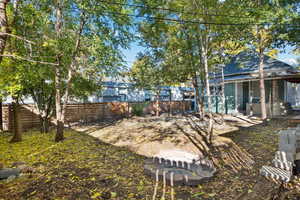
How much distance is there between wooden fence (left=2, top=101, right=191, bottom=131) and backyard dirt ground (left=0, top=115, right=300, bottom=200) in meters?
3.14

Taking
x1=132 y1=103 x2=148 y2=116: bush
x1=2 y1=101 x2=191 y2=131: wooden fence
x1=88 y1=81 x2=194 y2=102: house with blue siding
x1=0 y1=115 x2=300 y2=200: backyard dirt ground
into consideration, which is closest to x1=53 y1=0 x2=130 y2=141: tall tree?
x1=0 y1=115 x2=300 y2=200: backyard dirt ground

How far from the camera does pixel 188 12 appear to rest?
6.07 metres

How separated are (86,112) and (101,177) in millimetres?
8308

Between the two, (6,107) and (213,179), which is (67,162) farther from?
(6,107)

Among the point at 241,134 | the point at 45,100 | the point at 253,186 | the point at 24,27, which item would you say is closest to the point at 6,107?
the point at 45,100

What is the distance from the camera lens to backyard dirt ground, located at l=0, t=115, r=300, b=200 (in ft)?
9.18

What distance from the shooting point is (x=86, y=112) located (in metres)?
11.0

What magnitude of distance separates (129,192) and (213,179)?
174cm

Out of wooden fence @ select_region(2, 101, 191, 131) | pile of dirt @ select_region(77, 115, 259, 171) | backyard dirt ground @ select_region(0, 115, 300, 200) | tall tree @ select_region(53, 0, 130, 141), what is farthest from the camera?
wooden fence @ select_region(2, 101, 191, 131)

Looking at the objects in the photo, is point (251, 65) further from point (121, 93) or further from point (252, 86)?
point (121, 93)

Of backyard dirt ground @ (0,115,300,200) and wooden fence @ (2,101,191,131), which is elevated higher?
wooden fence @ (2,101,191,131)

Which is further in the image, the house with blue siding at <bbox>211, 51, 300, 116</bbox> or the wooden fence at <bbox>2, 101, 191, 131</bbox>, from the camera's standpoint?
the house with blue siding at <bbox>211, 51, 300, 116</bbox>

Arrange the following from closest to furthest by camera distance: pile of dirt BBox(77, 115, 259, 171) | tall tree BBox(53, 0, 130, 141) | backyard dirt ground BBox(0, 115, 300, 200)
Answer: backyard dirt ground BBox(0, 115, 300, 200) → pile of dirt BBox(77, 115, 259, 171) → tall tree BBox(53, 0, 130, 141)

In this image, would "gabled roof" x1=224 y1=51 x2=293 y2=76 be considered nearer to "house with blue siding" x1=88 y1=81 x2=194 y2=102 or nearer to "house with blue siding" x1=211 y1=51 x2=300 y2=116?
"house with blue siding" x1=211 y1=51 x2=300 y2=116
